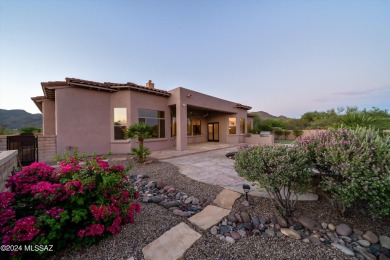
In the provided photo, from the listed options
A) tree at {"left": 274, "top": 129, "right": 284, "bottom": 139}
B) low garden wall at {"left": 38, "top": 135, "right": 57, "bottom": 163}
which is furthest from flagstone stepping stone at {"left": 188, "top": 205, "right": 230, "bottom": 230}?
tree at {"left": 274, "top": 129, "right": 284, "bottom": 139}

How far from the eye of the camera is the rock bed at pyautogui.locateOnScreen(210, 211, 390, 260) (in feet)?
6.90

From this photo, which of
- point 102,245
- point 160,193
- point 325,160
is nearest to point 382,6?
point 325,160

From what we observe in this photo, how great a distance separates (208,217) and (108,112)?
369 inches

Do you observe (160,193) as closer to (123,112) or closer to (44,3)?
(123,112)

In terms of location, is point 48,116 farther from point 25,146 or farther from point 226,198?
point 226,198

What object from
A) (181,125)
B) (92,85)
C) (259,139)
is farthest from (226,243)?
(259,139)

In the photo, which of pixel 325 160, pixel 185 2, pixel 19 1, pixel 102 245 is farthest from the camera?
pixel 185 2

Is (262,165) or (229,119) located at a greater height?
(229,119)

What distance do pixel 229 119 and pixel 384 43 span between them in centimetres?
1126

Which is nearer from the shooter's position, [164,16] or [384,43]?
[384,43]

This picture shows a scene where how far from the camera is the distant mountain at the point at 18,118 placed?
34.0m

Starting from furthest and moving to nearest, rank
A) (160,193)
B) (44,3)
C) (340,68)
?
(340,68)
(44,3)
(160,193)

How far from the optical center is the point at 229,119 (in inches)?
639

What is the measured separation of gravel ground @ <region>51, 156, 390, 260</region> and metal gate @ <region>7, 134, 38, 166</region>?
8082 millimetres
